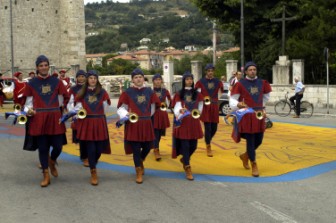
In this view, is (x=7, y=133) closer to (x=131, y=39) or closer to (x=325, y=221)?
(x=325, y=221)

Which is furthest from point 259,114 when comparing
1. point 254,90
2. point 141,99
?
point 141,99

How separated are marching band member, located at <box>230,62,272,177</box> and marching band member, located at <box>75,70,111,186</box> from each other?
2200mm

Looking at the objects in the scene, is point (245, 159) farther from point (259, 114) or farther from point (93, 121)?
point (93, 121)

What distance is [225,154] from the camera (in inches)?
397

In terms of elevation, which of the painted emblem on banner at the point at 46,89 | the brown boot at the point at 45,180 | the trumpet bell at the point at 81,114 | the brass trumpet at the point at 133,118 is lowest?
the brown boot at the point at 45,180

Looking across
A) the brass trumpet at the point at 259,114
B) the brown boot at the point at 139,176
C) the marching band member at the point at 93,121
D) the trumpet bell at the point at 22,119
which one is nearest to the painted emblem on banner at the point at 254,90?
the brass trumpet at the point at 259,114

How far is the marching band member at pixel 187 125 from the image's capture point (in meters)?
7.82

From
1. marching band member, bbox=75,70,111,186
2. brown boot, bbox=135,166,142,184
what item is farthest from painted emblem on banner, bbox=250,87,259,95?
marching band member, bbox=75,70,111,186

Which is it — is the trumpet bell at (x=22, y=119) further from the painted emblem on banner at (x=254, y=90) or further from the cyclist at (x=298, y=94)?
the cyclist at (x=298, y=94)

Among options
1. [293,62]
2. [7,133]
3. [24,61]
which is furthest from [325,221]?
[24,61]

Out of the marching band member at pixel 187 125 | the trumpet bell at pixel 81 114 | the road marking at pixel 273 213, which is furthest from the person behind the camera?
the marching band member at pixel 187 125

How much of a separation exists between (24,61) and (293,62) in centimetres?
3089

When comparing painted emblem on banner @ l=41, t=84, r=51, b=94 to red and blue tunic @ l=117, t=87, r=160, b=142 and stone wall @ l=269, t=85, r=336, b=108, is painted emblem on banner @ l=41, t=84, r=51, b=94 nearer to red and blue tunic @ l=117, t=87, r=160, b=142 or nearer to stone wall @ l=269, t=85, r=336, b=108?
red and blue tunic @ l=117, t=87, r=160, b=142

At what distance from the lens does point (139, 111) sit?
7.60 m
